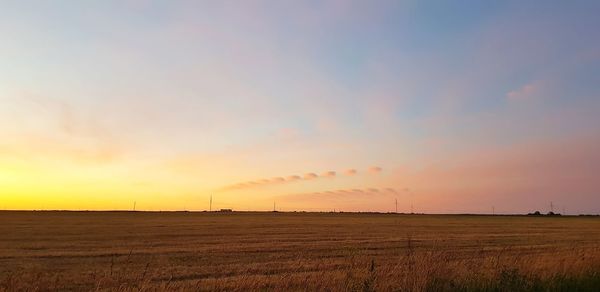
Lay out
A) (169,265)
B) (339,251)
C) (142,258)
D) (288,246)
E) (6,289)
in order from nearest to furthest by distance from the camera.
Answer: (6,289)
(169,265)
(142,258)
(339,251)
(288,246)

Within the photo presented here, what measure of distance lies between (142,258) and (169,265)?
517 centimetres

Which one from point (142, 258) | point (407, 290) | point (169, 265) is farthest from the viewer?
point (142, 258)

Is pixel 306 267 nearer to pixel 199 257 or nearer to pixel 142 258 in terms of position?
pixel 199 257

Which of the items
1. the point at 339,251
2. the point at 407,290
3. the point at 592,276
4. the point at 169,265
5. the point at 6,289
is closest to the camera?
the point at 6,289

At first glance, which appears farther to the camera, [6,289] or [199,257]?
[199,257]

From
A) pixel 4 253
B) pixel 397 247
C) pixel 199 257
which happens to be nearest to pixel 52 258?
pixel 4 253

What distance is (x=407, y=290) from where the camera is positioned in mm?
9016

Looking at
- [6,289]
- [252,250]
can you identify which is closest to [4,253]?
[252,250]

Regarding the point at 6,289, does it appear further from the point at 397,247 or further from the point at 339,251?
the point at 397,247

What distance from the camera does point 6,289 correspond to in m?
8.36

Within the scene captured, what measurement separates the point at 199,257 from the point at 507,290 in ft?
73.0

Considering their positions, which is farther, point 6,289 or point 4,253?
point 4,253

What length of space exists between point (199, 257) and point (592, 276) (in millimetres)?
21893

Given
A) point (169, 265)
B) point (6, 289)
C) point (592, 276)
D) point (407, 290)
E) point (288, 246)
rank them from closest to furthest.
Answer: point (6, 289) < point (407, 290) < point (592, 276) < point (169, 265) < point (288, 246)
